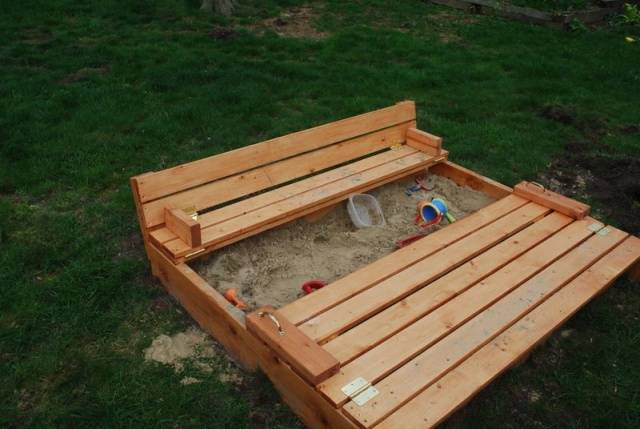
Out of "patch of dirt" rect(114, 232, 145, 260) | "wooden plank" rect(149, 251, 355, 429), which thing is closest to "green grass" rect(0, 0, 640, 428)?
"patch of dirt" rect(114, 232, 145, 260)

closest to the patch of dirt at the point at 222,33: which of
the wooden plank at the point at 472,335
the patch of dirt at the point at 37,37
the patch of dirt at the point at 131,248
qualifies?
the patch of dirt at the point at 37,37

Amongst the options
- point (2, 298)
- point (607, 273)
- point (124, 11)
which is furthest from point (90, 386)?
point (124, 11)

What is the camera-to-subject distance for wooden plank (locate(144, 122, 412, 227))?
3377 millimetres

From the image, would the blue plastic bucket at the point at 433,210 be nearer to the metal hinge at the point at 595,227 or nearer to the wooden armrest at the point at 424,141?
the wooden armrest at the point at 424,141

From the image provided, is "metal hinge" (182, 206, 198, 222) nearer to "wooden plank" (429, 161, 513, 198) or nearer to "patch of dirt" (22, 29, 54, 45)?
"wooden plank" (429, 161, 513, 198)

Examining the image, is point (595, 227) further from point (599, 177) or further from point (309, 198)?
point (309, 198)

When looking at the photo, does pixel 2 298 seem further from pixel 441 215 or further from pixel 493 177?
pixel 493 177

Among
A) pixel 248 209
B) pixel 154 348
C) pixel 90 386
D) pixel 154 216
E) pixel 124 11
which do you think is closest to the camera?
pixel 90 386

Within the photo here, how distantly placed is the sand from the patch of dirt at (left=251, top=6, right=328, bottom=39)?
14.7ft

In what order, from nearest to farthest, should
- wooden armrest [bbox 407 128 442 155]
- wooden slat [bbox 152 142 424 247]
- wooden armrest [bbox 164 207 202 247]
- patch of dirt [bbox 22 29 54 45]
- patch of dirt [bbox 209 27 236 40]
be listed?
wooden armrest [bbox 164 207 202 247] → wooden slat [bbox 152 142 424 247] → wooden armrest [bbox 407 128 442 155] → patch of dirt [bbox 22 29 54 45] → patch of dirt [bbox 209 27 236 40]

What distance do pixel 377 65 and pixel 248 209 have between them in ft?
13.7

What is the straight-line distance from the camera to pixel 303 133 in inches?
155

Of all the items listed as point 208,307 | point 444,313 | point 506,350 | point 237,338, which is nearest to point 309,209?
point 208,307

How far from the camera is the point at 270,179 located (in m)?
3.81
